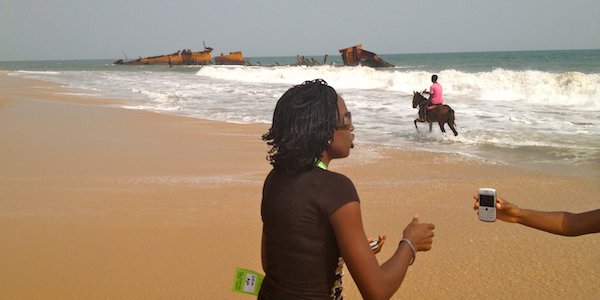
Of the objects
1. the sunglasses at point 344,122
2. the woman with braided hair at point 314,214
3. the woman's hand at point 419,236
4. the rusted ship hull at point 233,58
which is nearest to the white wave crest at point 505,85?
the woman's hand at point 419,236

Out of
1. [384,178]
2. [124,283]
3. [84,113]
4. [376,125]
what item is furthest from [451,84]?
[124,283]

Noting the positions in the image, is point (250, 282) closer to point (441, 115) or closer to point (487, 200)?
point (487, 200)

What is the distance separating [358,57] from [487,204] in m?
53.5

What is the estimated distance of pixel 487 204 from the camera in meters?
2.43

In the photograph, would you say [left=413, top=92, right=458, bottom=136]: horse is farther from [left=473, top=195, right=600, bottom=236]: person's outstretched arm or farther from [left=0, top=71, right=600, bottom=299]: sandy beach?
[left=473, top=195, right=600, bottom=236]: person's outstretched arm

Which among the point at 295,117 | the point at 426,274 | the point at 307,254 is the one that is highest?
the point at 295,117

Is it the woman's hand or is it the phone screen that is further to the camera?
the phone screen

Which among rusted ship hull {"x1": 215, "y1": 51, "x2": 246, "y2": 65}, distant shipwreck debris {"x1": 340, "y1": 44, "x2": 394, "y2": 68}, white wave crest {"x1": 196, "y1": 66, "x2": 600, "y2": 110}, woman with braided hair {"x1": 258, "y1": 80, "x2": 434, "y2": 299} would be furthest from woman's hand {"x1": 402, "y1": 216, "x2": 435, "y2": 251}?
rusted ship hull {"x1": 215, "y1": 51, "x2": 246, "y2": 65}

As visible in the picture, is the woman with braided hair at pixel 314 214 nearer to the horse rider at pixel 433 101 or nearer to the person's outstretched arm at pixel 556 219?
the person's outstretched arm at pixel 556 219

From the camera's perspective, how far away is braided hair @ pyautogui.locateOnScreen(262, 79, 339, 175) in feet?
5.88

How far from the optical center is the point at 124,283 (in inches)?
149

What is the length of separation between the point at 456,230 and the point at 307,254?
3404 mm

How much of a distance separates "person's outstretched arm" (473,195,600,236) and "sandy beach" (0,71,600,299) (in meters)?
1.33

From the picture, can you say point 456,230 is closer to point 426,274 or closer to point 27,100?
point 426,274
